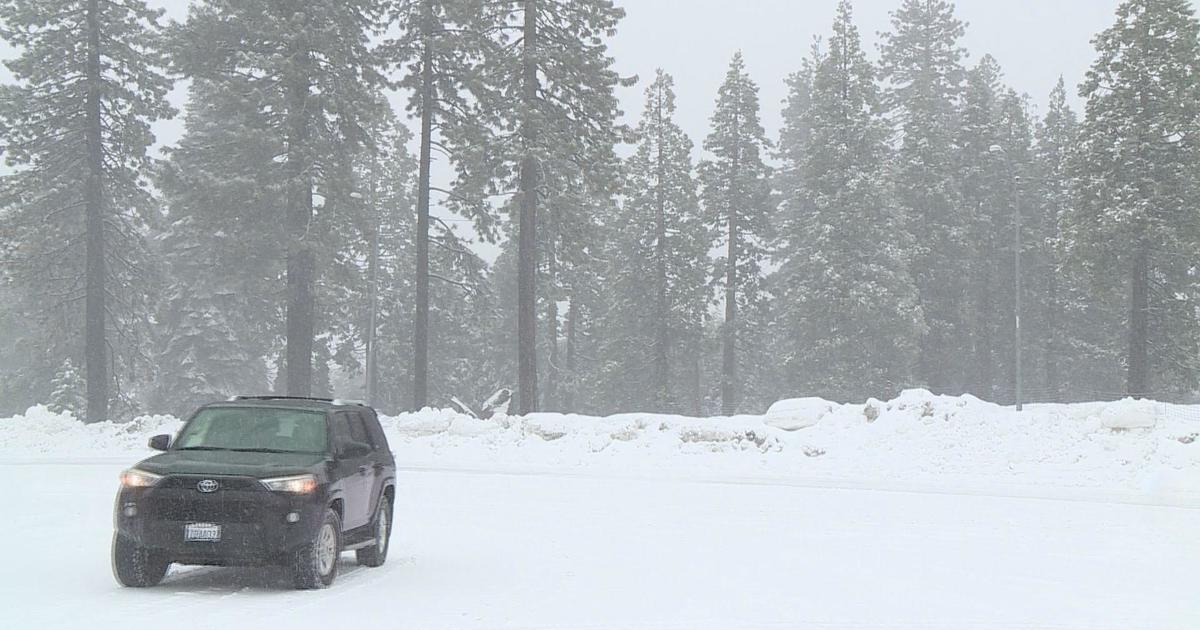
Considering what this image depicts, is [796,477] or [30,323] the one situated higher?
[30,323]

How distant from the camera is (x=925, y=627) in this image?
859 centimetres

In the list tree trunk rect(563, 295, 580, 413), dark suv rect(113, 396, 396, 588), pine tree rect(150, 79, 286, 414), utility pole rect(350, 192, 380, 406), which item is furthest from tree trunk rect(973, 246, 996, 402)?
dark suv rect(113, 396, 396, 588)

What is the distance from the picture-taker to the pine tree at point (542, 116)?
109 feet

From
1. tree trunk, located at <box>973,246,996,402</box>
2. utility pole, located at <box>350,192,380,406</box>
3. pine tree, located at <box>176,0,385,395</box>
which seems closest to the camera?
pine tree, located at <box>176,0,385,395</box>

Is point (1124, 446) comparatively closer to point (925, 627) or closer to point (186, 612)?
point (925, 627)

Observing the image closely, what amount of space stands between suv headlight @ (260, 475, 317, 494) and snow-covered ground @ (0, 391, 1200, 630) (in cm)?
92

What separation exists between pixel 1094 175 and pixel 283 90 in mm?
27348

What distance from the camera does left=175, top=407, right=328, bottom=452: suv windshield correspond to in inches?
422

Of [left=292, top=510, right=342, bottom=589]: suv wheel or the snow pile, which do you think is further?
the snow pile

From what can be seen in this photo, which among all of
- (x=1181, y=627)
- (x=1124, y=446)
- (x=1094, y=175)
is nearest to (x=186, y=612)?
(x=1181, y=627)

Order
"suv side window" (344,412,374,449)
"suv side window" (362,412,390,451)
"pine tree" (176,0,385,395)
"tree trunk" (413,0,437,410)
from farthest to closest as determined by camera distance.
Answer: "tree trunk" (413,0,437,410), "pine tree" (176,0,385,395), "suv side window" (362,412,390,451), "suv side window" (344,412,374,449)

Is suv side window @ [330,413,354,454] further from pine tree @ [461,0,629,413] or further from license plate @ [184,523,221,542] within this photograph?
pine tree @ [461,0,629,413]

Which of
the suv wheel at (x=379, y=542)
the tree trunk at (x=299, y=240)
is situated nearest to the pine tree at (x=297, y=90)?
the tree trunk at (x=299, y=240)

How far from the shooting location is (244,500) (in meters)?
9.43
